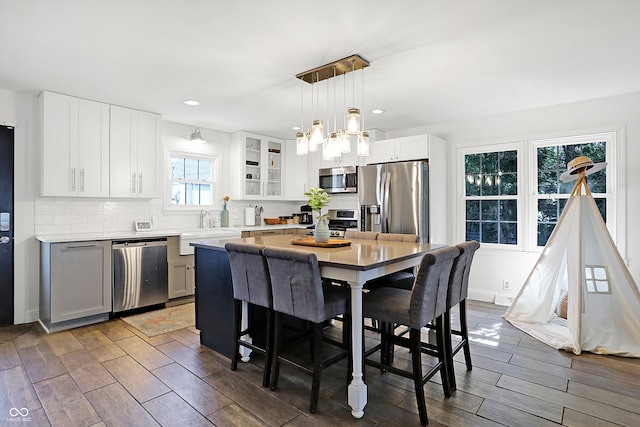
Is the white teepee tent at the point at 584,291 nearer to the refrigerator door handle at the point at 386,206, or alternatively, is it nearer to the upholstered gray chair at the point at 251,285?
the refrigerator door handle at the point at 386,206

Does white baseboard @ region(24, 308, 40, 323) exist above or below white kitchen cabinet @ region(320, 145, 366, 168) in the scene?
below

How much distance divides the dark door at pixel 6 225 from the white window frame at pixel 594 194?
5809mm

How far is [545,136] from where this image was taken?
4195mm

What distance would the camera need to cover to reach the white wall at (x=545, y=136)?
3738mm

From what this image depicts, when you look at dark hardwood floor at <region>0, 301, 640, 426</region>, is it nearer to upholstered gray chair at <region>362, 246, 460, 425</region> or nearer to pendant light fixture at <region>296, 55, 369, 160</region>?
upholstered gray chair at <region>362, 246, 460, 425</region>

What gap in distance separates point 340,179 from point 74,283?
139 inches

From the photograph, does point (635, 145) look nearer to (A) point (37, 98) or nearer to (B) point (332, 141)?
(B) point (332, 141)

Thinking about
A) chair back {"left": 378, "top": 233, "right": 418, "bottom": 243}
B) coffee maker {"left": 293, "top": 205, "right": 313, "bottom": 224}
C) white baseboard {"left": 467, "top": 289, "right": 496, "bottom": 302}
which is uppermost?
coffee maker {"left": 293, "top": 205, "right": 313, "bottom": 224}

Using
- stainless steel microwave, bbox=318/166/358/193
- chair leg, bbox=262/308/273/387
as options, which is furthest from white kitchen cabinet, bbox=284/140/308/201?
chair leg, bbox=262/308/273/387

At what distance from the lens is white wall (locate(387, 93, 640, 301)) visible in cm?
374

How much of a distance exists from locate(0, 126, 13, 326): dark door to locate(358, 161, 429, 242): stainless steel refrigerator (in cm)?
396

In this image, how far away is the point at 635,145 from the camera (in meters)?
3.71

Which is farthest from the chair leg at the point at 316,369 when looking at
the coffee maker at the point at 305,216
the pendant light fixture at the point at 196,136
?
the coffee maker at the point at 305,216

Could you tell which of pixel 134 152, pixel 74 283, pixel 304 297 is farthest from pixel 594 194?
pixel 74 283
